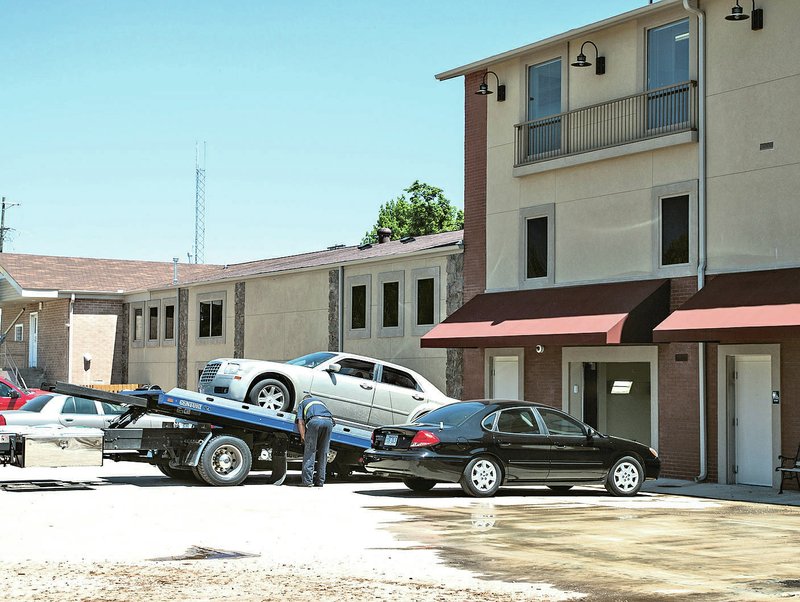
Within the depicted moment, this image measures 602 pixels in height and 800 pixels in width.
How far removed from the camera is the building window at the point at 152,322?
44.2 metres

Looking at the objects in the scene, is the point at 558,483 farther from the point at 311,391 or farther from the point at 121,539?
the point at 121,539

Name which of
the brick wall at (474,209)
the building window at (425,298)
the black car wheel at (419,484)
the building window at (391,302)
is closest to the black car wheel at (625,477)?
the black car wheel at (419,484)

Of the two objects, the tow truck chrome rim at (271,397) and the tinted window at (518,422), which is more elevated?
the tow truck chrome rim at (271,397)

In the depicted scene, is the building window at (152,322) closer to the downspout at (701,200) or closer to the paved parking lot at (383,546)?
the paved parking lot at (383,546)

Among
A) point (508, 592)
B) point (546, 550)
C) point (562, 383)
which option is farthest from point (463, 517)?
point (562, 383)

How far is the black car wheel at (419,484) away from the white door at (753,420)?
6.08 metres

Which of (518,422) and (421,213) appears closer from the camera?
(518,422)

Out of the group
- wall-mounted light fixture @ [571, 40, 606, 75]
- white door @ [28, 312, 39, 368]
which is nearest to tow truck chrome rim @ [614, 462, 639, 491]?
wall-mounted light fixture @ [571, 40, 606, 75]

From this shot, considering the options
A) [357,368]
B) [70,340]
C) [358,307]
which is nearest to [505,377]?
[357,368]

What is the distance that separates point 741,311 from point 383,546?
979 cm

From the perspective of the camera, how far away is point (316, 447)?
19.5m

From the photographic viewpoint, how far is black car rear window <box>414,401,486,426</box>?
1825 centimetres

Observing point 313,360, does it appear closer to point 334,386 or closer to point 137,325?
point 334,386

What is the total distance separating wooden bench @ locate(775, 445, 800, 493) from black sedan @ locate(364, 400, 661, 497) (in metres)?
2.09
